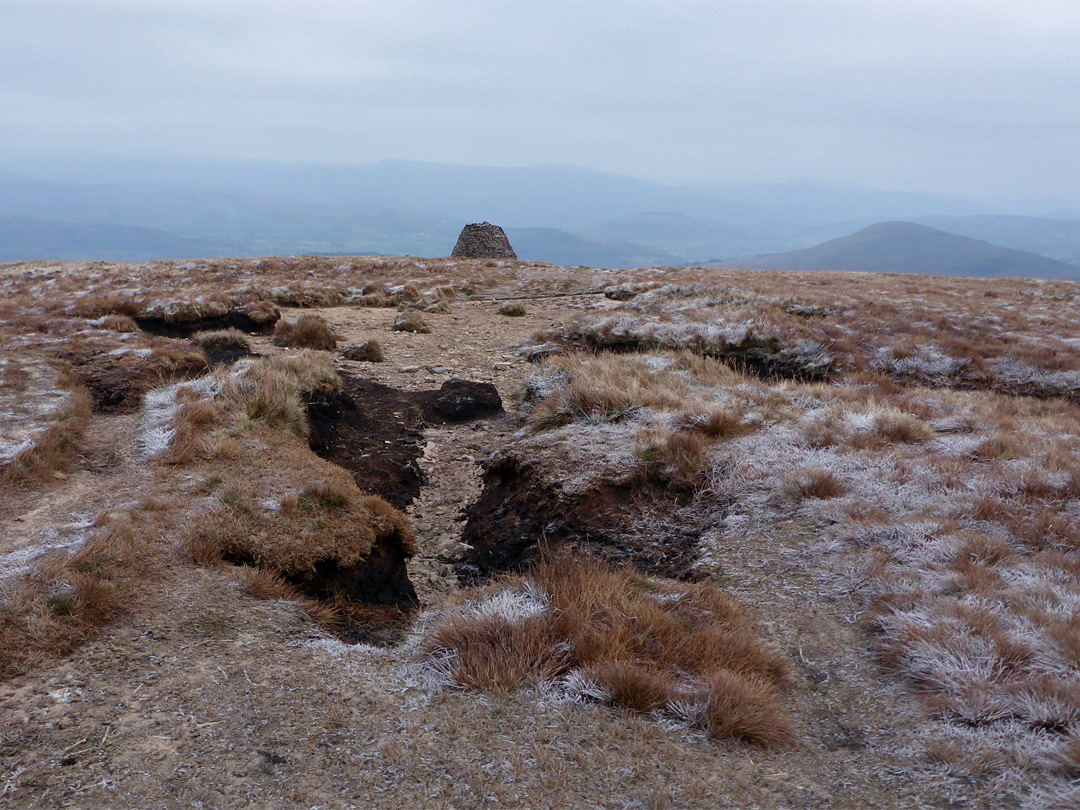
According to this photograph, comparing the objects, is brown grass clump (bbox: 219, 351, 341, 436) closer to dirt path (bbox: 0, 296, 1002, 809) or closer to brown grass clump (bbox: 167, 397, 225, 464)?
brown grass clump (bbox: 167, 397, 225, 464)

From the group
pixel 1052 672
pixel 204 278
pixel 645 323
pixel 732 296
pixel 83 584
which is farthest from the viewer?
pixel 204 278

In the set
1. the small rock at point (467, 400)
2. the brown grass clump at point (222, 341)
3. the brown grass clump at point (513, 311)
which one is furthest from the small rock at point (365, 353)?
the brown grass clump at point (513, 311)

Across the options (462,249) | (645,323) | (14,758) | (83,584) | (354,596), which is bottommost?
(354,596)

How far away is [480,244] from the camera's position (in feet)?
139

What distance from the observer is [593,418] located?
8.06 meters

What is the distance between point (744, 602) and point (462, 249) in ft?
133

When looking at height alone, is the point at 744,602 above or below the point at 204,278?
below

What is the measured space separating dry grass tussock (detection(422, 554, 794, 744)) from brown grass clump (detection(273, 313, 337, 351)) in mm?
10549

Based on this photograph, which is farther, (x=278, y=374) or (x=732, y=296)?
(x=732, y=296)

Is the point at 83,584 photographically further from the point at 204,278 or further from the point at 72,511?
the point at 204,278

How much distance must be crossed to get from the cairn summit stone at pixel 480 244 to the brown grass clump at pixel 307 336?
2925cm

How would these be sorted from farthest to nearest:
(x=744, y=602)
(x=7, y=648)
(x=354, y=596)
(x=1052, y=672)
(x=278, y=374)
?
(x=278, y=374), (x=354, y=596), (x=744, y=602), (x=7, y=648), (x=1052, y=672)

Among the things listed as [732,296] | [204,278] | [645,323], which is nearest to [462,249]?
[204,278]

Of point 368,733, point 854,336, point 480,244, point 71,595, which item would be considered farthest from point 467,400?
point 480,244
